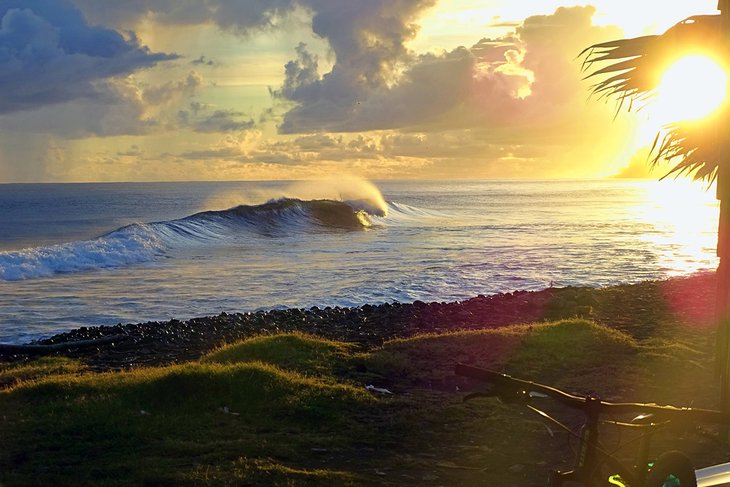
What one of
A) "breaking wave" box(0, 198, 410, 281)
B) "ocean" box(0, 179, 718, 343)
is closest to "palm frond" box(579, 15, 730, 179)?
"ocean" box(0, 179, 718, 343)

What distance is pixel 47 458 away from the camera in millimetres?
7609

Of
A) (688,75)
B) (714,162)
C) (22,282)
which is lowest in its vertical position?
(22,282)

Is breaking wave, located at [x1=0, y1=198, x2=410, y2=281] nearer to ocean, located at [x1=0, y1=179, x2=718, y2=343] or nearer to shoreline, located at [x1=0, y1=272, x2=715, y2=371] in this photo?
ocean, located at [x1=0, y1=179, x2=718, y2=343]

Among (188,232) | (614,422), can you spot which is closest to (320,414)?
(614,422)

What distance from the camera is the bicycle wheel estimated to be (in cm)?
363

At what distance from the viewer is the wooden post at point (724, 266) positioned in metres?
6.46

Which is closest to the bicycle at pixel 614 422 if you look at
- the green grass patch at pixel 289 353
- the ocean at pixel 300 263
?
the green grass patch at pixel 289 353

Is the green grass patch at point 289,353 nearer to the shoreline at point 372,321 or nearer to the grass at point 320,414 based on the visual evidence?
the grass at point 320,414

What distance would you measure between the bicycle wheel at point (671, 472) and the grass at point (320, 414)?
12.7 ft

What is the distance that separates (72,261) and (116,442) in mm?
29223

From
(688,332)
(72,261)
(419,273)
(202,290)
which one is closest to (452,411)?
(688,332)

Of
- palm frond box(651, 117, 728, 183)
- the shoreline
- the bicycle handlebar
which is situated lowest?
the shoreline

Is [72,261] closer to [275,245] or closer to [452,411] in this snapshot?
[275,245]

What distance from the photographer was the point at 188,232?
1984 inches
